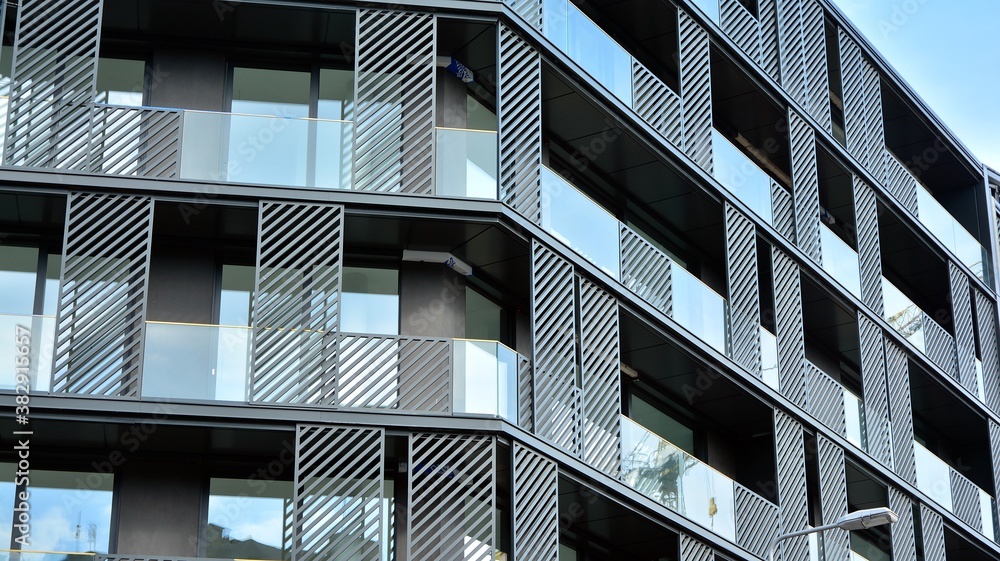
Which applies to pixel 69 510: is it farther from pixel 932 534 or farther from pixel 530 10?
pixel 932 534

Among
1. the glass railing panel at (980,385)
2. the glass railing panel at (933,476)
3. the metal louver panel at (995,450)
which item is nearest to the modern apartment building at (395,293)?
the glass railing panel at (933,476)

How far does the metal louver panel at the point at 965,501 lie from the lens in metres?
31.5

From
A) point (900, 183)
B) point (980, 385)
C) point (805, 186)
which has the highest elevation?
point (900, 183)

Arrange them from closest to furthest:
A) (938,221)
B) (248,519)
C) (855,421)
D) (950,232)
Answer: (248,519) < (855,421) < (938,221) < (950,232)

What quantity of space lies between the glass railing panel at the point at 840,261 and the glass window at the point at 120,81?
13897 mm

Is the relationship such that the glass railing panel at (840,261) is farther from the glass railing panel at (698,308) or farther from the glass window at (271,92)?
the glass window at (271,92)

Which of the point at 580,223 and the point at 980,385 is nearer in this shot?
the point at 580,223

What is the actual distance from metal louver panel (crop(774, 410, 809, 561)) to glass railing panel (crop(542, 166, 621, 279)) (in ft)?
15.1

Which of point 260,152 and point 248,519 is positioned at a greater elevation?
point 260,152

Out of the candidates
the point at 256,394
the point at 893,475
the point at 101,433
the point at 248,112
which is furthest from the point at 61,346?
the point at 893,475

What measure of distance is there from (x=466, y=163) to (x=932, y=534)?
14.3m

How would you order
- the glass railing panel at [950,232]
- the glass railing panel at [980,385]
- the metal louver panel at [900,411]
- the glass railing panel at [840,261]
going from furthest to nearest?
1. the glass railing panel at [950,232]
2. the glass railing panel at [980,385]
3. the metal louver panel at [900,411]
4. the glass railing panel at [840,261]

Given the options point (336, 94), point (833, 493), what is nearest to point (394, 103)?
point (336, 94)

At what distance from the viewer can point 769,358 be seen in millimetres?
26234
